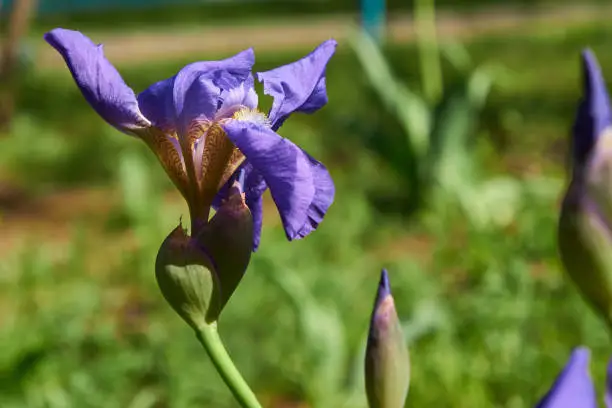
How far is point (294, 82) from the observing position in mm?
600

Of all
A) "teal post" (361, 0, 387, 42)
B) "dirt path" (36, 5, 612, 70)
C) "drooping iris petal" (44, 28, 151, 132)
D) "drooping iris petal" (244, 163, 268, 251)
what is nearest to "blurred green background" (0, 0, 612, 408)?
"teal post" (361, 0, 387, 42)

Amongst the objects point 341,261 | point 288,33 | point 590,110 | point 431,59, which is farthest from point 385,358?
point 288,33

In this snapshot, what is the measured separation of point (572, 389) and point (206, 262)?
247 millimetres

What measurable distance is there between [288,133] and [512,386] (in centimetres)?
241

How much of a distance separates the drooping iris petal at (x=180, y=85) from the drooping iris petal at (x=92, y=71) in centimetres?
2

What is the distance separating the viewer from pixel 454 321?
1694 millimetres

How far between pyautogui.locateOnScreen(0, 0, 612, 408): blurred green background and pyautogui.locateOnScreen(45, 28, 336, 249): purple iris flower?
79 centimetres

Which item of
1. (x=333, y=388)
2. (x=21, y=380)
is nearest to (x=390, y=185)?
(x=333, y=388)

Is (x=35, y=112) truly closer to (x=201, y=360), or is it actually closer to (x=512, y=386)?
(x=201, y=360)

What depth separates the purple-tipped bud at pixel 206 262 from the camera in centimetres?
58

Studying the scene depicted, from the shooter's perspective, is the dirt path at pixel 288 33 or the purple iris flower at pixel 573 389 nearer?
the purple iris flower at pixel 573 389

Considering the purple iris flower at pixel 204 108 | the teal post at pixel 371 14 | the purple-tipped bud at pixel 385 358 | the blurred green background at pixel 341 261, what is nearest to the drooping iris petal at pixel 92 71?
the purple iris flower at pixel 204 108

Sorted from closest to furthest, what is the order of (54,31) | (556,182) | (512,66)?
(54,31), (556,182), (512,66)

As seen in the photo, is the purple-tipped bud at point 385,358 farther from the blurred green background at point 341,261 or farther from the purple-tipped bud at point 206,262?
the blurred green background at point 341,261
